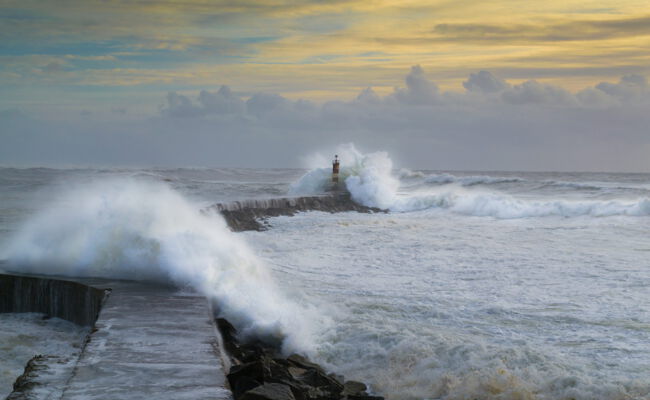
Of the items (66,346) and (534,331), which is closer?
(66,346)

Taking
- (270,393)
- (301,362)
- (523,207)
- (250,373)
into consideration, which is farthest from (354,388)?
(523,207)

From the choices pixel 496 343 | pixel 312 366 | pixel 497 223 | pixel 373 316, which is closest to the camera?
pixel 312 366

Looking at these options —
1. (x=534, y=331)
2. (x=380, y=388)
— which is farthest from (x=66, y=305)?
(x=534, y=331)

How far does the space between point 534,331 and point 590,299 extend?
1.81 m

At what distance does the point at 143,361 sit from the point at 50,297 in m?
3.32

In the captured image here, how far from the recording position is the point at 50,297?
7.26 metres

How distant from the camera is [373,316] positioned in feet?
23.9

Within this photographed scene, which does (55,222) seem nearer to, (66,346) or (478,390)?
(66,346)

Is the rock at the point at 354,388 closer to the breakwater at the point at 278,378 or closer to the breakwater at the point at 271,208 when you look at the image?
the breakwater at the point at 278,378

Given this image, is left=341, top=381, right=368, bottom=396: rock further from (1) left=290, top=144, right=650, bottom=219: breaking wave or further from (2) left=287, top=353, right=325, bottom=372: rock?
(1) left=290, top=144, right=650, bottom=219: breaking wave

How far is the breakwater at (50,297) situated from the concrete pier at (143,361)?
81cm

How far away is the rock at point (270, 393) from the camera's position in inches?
163

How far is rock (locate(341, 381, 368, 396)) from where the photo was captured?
5135 mm

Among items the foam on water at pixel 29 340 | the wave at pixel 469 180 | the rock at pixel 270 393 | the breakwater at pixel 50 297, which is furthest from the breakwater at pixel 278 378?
the wave at pixel 469 180
